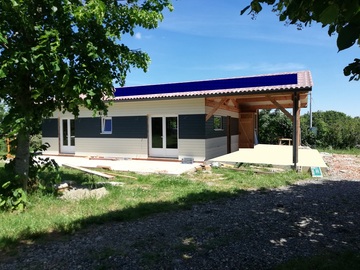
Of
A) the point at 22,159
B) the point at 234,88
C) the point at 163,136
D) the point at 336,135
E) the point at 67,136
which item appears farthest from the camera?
the point at 336,135

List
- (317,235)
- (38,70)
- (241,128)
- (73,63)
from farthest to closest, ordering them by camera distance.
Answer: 1. (241,128)
2. (73,63)
3. (38,70)
4. (317,235)

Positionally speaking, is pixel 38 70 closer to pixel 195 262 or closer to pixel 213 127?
pixel 195 262

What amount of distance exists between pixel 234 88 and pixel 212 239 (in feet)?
33.7

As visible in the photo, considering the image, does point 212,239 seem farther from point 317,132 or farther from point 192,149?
point 317,132

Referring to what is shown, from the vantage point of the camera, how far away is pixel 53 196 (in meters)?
6.75

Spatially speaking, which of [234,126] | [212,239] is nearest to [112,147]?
[234,126]

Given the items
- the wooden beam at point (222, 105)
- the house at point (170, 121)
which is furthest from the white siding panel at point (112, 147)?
the wooden beam at point (222, 105)

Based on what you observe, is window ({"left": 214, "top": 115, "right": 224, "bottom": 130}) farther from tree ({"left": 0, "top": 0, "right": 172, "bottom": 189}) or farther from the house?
tree ({"left": 0, "top": 0, "right": 172, "bottom": 189})

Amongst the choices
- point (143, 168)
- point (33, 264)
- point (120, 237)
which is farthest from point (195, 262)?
point (143, 168)

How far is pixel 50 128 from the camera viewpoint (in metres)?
17.4

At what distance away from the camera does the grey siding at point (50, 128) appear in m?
17.3

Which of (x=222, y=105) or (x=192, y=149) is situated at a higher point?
(x=222, y=105)

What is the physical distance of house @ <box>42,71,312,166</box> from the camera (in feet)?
41.0

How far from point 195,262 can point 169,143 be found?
1066 centimetres
